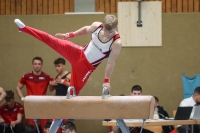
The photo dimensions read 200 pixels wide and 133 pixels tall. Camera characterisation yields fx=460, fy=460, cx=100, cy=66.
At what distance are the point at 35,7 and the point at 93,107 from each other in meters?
6.59

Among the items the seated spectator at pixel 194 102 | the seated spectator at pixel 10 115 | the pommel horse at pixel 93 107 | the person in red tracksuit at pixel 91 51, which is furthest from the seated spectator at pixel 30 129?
the pommel horse at pixel 93 107

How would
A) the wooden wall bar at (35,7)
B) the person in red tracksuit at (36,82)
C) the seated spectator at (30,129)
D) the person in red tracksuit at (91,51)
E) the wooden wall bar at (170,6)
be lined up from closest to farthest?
the person in red tracksuit at (91,51) → the seated spectator at (30,129) → the person in red tracksuit at (36,82) → the wooden wall bar at (170,6) → the wooden wall bar at (35,7)

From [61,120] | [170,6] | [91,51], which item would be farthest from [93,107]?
[170,6]

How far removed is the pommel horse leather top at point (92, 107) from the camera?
6207 millimetres

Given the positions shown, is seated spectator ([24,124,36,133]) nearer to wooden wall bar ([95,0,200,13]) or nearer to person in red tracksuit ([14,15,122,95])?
person in red tracksuit ([14,15,122,95])

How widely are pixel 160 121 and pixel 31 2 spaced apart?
5.18 metres

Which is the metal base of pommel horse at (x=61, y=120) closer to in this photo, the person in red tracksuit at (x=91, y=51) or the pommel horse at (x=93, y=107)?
the pommel horse at (x=93, y=107)

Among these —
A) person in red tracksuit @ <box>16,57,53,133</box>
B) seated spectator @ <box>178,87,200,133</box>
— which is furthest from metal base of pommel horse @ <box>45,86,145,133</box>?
person in red tracksuit @ <box>16,57,53,133</box>

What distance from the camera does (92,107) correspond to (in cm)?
629

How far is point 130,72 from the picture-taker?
12211mm

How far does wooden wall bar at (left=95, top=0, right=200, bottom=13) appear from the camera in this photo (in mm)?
12141

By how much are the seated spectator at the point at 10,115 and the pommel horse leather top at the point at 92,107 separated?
16.0 feet

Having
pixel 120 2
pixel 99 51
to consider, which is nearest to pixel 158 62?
pixel 120 2

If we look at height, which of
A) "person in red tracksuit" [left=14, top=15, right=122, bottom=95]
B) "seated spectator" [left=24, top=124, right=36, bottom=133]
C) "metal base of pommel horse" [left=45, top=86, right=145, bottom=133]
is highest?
"person in red tracksuit" [left=14, top=15, right=122, bottom=95]
